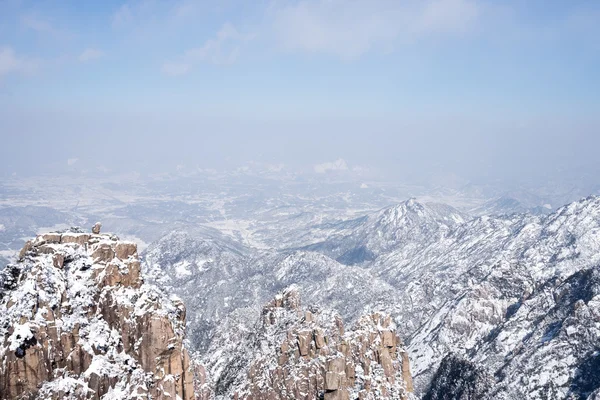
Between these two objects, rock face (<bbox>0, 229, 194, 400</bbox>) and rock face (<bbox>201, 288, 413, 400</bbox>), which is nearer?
rock face (<bbox>0, 229, 194, 400</bbox>)

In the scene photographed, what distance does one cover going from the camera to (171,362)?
42.8 metres

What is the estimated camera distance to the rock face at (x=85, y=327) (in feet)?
122

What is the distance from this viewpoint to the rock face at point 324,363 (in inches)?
2936

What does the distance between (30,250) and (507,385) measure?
119808 millimetres

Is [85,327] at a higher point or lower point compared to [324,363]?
higher

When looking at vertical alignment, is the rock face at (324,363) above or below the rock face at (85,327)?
below

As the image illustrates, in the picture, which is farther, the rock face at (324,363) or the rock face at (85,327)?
the rock face at (324,363)

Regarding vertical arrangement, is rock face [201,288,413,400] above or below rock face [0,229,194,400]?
below

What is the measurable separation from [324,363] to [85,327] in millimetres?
45367

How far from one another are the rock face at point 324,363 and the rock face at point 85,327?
34728 mm

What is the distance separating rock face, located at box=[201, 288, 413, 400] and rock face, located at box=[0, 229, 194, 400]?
114 ft

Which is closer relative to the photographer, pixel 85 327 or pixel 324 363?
pixel 85 327

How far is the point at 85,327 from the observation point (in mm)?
39906

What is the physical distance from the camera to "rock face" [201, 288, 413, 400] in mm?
74562
